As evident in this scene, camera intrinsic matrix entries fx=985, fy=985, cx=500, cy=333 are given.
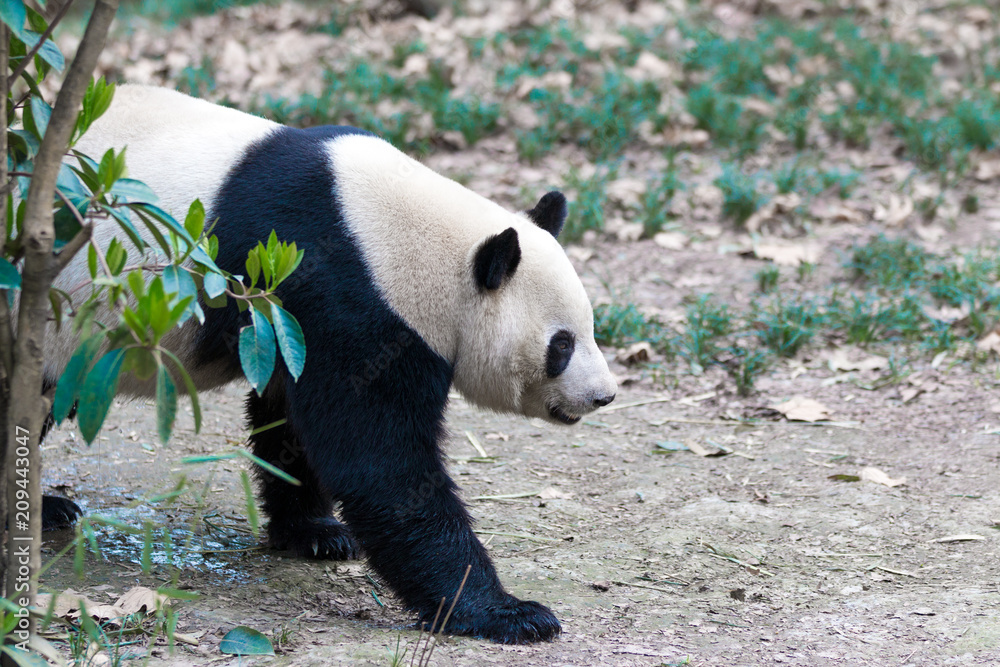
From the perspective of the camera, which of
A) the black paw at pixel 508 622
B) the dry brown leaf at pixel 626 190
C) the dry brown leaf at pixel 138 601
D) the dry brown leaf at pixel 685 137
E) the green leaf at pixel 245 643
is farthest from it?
the dry brown leaf at pixel 685 137

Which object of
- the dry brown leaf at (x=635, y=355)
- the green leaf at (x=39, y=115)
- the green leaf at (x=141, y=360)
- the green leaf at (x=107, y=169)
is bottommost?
the dry brown leaf at (x=635, y=355)

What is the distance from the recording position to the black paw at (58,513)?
3.50 meters

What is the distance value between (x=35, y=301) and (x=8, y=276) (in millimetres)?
89

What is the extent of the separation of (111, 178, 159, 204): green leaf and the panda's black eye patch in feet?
4.77

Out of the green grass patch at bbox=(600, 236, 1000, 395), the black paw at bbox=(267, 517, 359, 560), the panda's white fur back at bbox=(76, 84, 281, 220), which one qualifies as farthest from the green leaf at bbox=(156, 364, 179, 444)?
the green grass patch at bbox=(600, 236, 1000, 395)

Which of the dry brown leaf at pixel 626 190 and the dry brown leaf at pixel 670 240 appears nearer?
the dry brown leaf at pixel 670 240

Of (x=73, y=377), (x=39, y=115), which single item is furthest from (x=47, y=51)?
(x=73, y=377)

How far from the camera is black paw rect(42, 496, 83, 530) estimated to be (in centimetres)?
350

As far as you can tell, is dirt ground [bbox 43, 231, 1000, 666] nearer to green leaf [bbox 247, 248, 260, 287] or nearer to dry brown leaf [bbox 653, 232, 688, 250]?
green leaf [bbox 247, 248, 260, 287]

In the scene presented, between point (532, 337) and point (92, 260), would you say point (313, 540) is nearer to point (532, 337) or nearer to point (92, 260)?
point (532, 337)

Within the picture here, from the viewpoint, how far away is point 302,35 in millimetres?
9234

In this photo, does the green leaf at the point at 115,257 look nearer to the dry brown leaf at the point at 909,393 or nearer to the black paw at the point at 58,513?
the black paw at the point at 58,513

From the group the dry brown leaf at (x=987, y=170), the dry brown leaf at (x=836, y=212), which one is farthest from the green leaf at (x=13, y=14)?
the dry brown leaf at (x=987, y=170)

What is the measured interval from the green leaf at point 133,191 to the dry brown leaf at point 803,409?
3503mm
